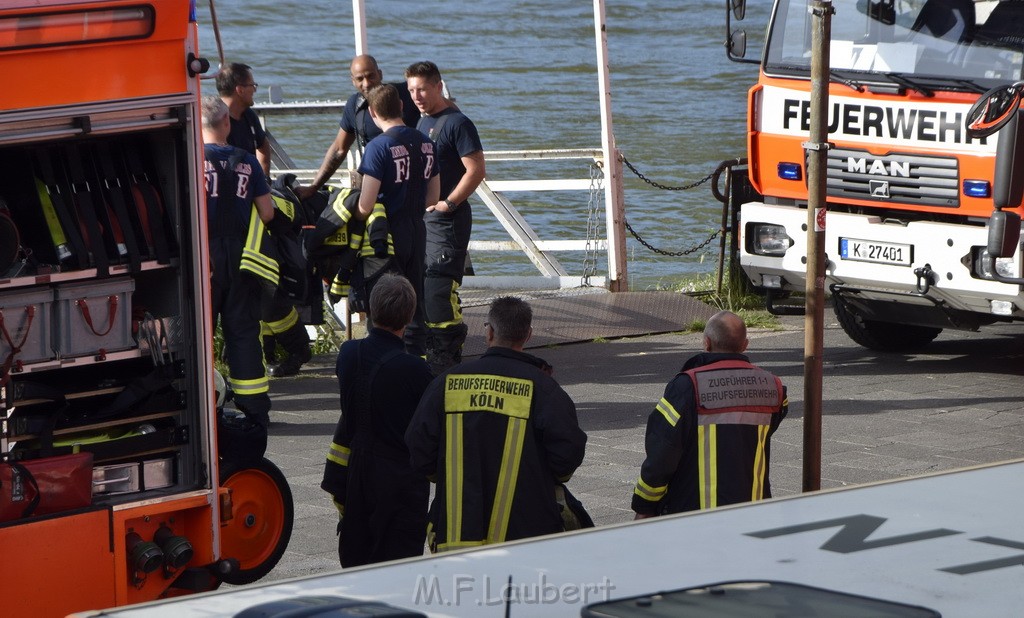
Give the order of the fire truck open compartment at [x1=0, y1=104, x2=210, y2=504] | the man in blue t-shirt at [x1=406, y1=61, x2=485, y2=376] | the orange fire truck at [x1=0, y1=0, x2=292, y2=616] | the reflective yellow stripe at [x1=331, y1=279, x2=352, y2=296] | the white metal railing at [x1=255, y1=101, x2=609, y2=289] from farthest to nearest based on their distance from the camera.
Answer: the white metal railing at [x1=255, y1=101, x2=609, y2=289] < the man in blue t-shirt at [x1=406, y1=61, x2=485, y2=376] < the reflective yellow stripe at [x1=331, y1=279, x2=352, y2=296] < the fire truck open compartment at [x1=0, y1=104, x2=210, y2=504] < the orange fire truck at [x1=0, y1=0, x2=292, y2=616]

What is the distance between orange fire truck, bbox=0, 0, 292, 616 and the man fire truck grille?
4.84 metres

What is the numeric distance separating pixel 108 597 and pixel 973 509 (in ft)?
10.1

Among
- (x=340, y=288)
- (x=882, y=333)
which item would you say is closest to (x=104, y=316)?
(x=340, y=288)

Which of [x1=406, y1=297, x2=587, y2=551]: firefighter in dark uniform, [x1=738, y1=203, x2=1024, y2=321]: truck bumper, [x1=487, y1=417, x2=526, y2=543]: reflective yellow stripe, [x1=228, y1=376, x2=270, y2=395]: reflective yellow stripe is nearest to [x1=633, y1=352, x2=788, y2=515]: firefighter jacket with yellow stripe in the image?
[x1=406, y1=297, x2=587, y2=551]: firefighter in dark uniform

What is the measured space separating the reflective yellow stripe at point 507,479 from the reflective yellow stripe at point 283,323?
437 cm

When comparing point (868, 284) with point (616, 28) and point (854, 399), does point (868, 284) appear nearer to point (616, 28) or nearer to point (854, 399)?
point (854, 399)

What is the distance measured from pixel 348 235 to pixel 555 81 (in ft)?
63.9

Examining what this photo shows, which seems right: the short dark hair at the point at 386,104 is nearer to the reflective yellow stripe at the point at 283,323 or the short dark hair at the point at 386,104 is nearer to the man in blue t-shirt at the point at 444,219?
the man in blue t-shirt at the point at 444,219

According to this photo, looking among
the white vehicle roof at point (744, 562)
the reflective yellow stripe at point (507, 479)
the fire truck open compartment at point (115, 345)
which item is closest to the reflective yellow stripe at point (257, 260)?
the fire truck open compartment at point (115, 345)

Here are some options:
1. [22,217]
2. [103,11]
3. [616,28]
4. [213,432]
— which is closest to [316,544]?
[213,432]

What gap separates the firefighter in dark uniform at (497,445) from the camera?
463 cm

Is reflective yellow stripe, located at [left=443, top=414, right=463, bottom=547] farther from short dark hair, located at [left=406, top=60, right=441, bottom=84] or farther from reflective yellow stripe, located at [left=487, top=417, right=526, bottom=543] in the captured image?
short dark hair, located at [left=406, top=60, right=441, bottom=84]

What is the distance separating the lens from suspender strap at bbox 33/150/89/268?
16.8 feet

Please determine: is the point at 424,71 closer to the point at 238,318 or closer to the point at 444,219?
the point at 444,219
